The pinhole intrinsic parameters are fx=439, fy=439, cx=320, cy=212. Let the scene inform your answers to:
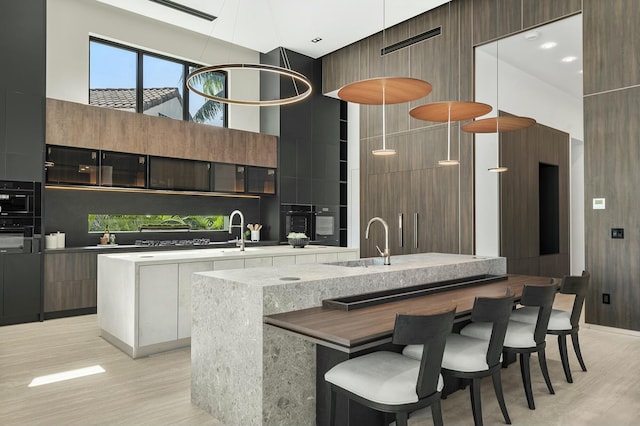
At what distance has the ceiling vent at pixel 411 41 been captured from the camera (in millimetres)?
6430

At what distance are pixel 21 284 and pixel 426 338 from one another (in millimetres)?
5075

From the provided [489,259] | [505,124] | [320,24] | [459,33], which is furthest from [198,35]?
[489,259]

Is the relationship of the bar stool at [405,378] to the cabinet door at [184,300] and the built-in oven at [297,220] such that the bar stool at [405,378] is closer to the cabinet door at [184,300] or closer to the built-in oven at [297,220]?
the cabinet door at [184,300]

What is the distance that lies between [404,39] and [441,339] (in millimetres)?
5841

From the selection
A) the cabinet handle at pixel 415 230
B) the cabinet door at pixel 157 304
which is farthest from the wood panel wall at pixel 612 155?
the cabinet door at pixel 157 304

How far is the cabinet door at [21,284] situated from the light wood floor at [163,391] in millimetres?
883

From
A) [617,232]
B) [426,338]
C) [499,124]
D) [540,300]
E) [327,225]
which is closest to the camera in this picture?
[426,338]

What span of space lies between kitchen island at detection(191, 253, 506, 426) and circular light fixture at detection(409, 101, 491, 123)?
1.52m

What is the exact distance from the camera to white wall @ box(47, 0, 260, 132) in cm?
582

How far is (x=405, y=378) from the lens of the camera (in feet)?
6.66

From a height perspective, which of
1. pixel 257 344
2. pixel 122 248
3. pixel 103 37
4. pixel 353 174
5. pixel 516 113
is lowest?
pixel 257 344

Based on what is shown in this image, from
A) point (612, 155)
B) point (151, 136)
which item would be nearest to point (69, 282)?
point (151, 136)

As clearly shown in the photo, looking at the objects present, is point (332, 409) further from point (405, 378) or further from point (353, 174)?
point (353, 174)

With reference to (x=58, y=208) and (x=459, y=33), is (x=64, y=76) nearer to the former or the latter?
(x=58, y=208)
